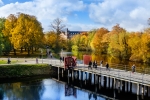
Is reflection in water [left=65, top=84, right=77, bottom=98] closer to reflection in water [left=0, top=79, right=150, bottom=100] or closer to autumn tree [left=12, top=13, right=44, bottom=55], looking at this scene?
reflection in water [left=0, top=79, right=150, bottom=100]

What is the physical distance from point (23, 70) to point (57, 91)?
39.5 feet

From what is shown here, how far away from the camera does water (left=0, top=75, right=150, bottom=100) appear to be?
3344 cm

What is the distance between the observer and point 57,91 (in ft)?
121

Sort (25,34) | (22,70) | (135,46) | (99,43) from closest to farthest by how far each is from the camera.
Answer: (22,70)
(25,34)
(135,46)
(99,43)

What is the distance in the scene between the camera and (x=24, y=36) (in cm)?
6731

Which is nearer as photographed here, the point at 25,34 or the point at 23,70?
the point at 23,70

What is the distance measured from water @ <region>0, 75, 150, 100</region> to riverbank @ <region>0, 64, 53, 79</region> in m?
2.56

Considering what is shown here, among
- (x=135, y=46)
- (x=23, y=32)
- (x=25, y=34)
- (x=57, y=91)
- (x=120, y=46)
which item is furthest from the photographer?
(x=120, y=46)

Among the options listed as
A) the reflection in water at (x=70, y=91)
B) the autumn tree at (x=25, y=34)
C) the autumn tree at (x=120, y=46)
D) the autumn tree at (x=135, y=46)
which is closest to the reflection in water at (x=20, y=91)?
the reflection in water at (x=70, y=91)

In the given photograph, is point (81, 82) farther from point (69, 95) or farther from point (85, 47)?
point (85, 47)

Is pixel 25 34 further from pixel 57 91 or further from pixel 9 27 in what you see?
pixel 57 91

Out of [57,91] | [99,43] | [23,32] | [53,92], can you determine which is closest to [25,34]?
[23,32]

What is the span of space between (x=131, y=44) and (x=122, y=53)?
589 centimetres

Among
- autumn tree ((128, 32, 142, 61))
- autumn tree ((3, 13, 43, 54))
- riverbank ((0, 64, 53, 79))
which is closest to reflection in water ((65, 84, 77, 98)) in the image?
riverbank ((0, 64, 53, 79))
